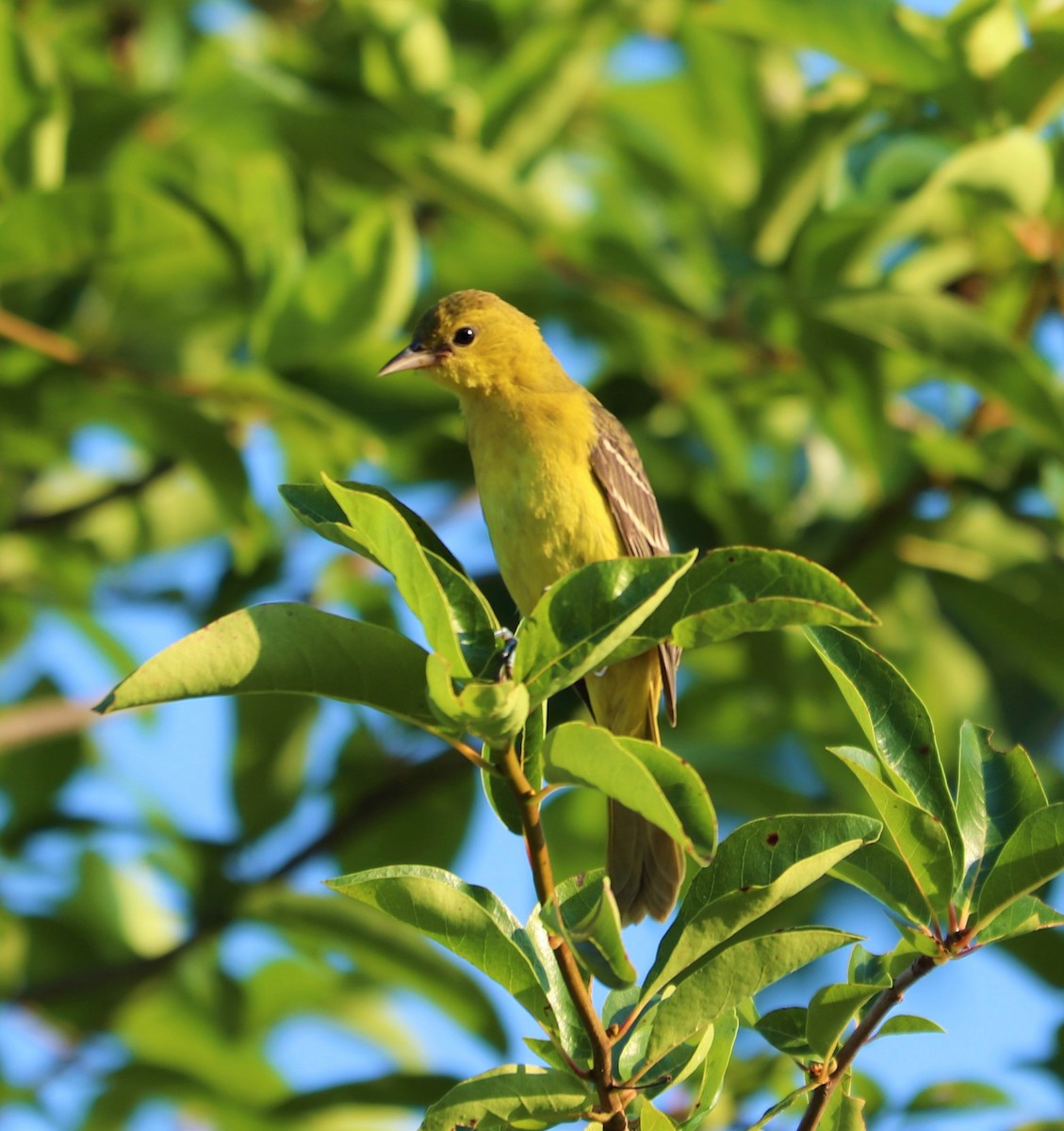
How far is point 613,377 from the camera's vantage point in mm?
5230

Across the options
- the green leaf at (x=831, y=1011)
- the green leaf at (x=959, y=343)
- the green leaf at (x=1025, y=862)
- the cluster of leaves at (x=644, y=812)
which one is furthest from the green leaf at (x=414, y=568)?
the green leaf at (x=959, y=343)

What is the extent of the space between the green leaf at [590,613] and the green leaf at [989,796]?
23.0 inches

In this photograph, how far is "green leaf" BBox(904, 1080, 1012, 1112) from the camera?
11.2 feet

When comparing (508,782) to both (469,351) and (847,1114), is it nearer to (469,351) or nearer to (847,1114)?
(847,1114)

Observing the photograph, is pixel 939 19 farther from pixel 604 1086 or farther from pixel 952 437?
pixel 604 1086

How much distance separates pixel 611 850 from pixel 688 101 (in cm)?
304

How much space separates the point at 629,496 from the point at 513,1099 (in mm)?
2383

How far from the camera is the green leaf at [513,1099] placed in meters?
2.10

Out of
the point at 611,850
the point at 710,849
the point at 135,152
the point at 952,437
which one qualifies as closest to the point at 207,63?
the point at 135,152

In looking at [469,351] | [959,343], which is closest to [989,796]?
[959,343]

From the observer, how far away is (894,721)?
225cm

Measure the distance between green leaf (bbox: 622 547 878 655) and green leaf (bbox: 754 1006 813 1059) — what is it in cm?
58

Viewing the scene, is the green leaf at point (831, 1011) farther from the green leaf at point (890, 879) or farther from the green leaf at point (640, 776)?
the green leaf at point (640, 776)

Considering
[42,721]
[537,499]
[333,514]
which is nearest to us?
[333,514]
